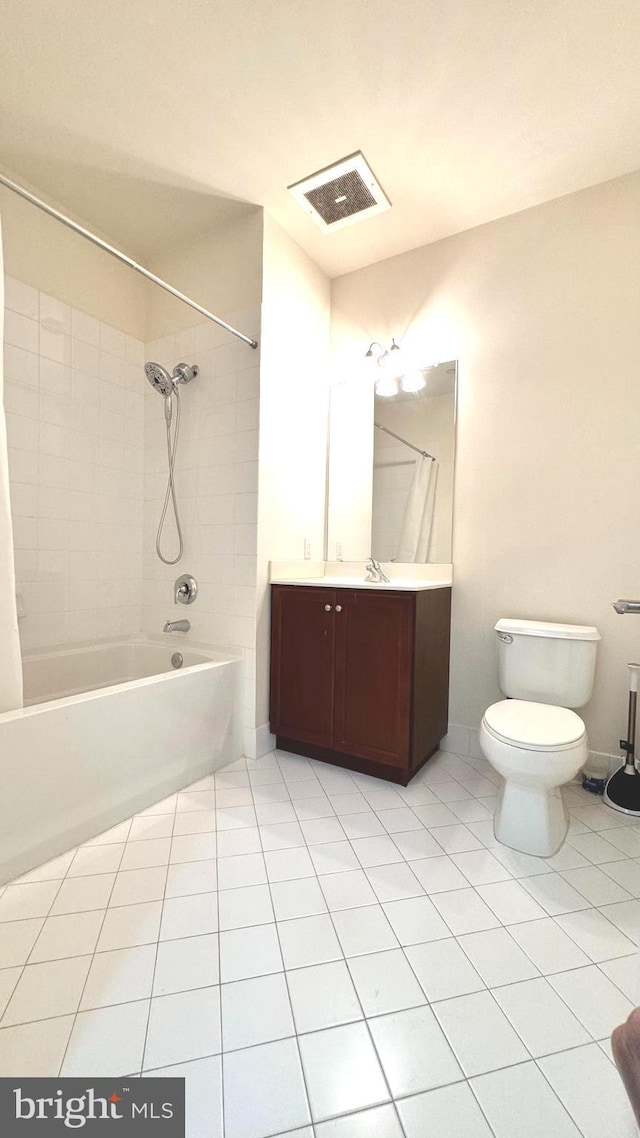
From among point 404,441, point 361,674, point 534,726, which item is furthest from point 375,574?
point 534,726

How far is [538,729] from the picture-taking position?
141cm

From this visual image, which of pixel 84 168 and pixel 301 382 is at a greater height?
pixel 84 168

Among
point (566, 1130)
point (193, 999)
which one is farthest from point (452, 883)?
point (193, 999)

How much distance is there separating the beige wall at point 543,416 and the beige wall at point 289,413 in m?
0.50

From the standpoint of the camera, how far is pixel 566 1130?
0.71 meters

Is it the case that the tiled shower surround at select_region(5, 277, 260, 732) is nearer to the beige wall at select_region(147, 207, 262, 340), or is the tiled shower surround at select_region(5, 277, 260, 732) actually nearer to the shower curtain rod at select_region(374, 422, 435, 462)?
the beige wall at select_region(147, 207, 262, 340)

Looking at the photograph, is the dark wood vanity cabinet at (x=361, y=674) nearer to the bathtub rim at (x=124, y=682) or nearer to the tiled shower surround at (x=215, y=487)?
the tiled shower surround at (x=215, y=487)

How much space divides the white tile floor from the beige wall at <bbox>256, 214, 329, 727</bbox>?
803 millimetres

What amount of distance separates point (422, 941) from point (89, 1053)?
730mm

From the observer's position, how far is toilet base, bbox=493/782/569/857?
138 centimetres

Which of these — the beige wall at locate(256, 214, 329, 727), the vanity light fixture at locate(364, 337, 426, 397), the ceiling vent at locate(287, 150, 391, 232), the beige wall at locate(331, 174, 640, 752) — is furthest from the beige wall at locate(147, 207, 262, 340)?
the beige wall at locate(331, 174, 640, 752)

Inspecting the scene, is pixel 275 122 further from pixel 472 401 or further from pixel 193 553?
pixel 193 553

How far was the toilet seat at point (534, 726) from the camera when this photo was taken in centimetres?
134

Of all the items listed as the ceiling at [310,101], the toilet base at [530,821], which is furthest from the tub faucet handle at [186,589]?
the ceiling at [310,101]
